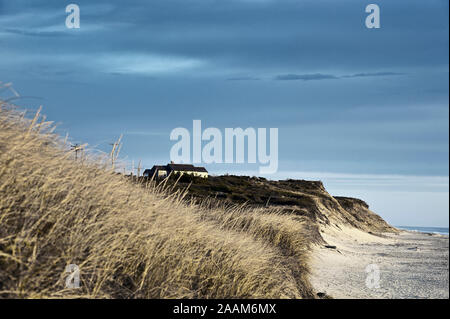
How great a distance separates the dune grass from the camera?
4.27 m

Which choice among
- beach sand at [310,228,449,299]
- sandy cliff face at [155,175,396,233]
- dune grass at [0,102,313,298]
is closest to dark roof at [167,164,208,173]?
sandy cliff face at [155,175,396,233]

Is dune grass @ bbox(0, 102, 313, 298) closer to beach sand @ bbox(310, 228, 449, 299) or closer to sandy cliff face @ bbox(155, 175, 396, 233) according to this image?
beach sand @ bbox(310, 228, 449, 299)

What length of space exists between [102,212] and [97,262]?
0.90 meters

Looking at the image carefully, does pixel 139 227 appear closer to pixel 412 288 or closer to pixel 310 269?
pixel 310 269

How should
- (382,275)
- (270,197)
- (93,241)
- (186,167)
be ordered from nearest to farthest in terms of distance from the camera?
(93,241), (382,275), (270,197), (186,167)

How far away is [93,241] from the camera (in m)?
4.77

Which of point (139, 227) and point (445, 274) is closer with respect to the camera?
point (139, 227)

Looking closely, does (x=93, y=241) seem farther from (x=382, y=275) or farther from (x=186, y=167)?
(x=186, y=167)

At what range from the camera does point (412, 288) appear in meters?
11.5

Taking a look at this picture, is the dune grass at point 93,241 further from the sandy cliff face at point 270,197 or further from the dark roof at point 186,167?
the dark roof at point 186,167

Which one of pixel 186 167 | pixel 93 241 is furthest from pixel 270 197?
pixel 186 167

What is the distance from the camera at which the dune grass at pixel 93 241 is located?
4270 mm
